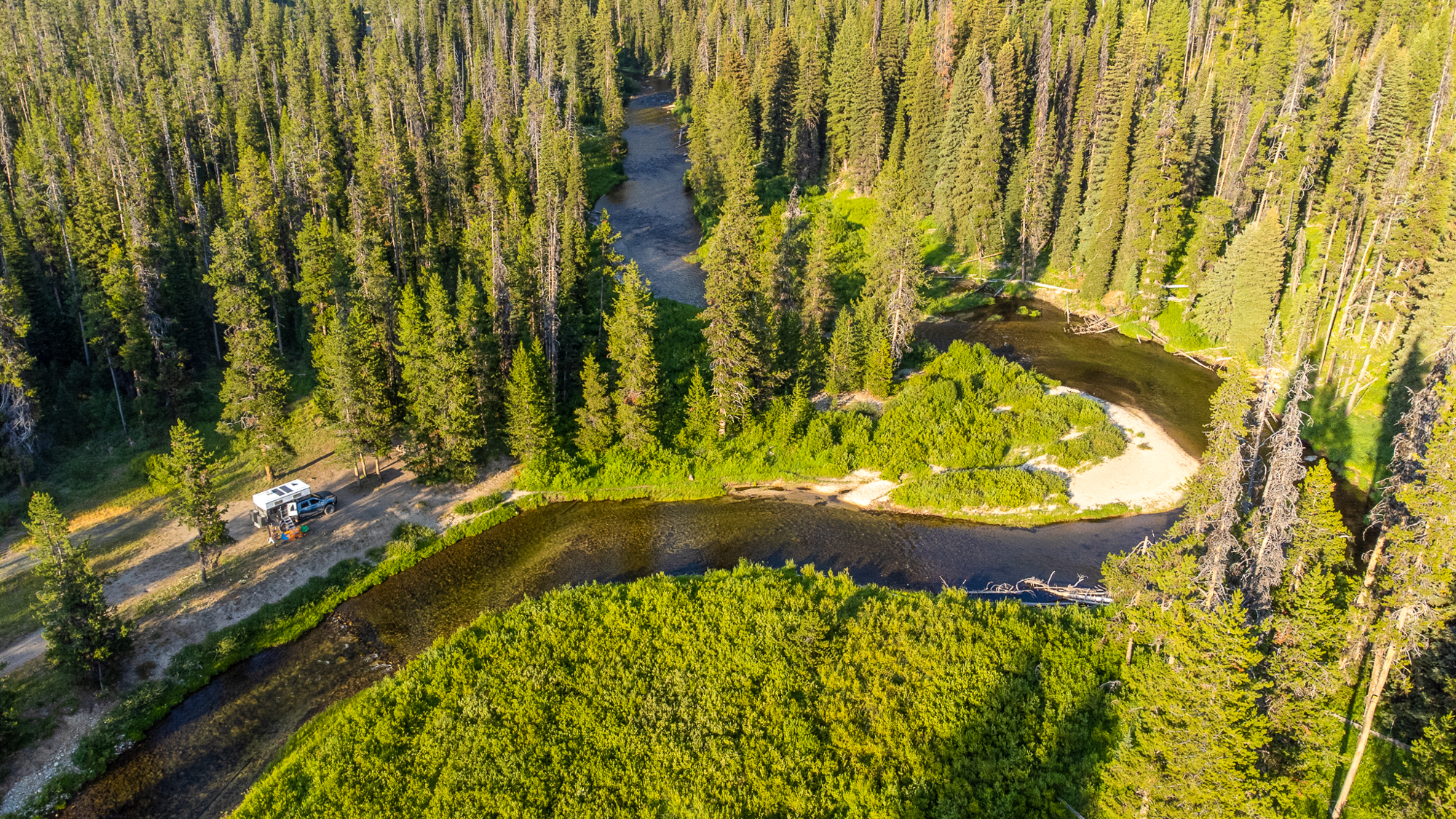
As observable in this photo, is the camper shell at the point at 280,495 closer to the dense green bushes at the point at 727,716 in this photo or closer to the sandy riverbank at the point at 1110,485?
the dense green bushes at the point at 727,716

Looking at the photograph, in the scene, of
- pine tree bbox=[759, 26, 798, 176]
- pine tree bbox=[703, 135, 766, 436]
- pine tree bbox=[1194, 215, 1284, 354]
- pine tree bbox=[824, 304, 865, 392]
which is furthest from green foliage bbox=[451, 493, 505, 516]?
pine tree bbox=[759, 26, 798, 176]

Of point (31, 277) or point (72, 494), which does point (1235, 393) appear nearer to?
point (72, 494)

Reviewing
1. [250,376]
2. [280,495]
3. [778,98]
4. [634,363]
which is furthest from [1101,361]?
[778,98]

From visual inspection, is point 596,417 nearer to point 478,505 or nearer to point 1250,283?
point 478,505

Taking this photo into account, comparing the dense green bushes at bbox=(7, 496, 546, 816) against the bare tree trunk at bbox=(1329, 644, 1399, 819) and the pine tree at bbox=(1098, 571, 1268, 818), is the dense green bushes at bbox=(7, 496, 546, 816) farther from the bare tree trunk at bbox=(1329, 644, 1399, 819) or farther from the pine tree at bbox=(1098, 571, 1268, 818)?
the bare tree trunk at bbox=(1329, 644, 1399, 819)

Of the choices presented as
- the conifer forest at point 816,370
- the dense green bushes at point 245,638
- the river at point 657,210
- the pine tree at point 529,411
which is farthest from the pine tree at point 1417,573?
the river at point 657,210
